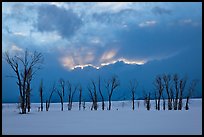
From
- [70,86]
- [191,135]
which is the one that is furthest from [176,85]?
[191,135]

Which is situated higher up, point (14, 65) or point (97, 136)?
point (14, 65)

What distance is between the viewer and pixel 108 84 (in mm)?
41125

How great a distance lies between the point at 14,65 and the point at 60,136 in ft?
52.8

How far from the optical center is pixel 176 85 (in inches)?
1601

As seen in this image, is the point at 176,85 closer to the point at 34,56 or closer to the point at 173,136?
the point at 34,56

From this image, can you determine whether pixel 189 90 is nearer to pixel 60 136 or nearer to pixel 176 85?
pixel 176 85

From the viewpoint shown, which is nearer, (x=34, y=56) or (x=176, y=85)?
(x=34, y=56)

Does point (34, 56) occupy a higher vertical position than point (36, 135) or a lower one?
higher

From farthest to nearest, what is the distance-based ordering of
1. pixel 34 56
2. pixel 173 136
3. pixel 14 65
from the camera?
1. pixel 34 56
2. pixel 14 65
3. pixel 173 136

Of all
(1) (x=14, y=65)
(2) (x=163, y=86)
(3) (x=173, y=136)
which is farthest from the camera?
(2) (x=163, y=86)

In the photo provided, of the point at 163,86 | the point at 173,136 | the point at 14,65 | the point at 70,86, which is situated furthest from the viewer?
the point at 70,86

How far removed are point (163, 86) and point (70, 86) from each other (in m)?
14.9

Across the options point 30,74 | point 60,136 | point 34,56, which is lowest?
point 60,136

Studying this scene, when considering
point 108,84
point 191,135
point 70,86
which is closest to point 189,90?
point 108,84
